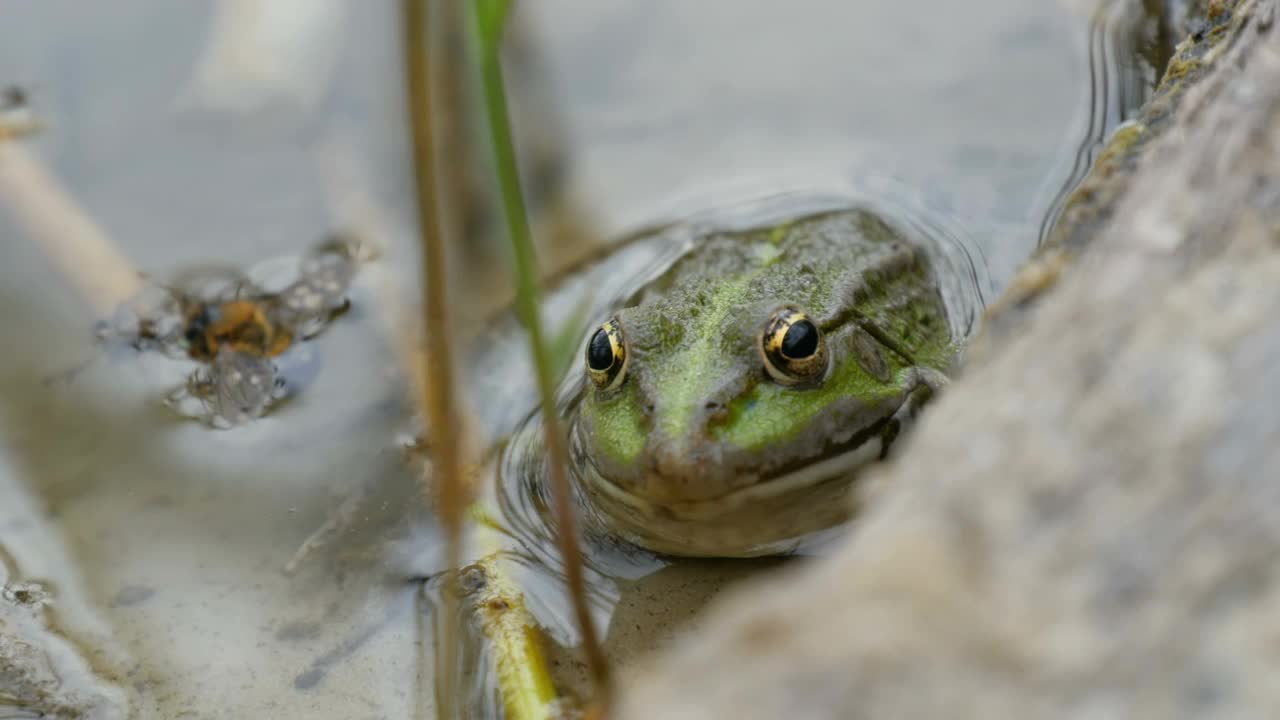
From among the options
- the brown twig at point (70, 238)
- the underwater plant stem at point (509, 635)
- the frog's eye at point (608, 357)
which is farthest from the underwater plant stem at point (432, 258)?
the brown twig at point (70, 238)

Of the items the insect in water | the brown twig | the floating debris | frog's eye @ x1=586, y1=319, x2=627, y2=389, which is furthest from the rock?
the floating debris

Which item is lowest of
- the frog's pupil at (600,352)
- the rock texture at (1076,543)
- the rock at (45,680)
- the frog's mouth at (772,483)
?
the frog's mouth at (772,483)

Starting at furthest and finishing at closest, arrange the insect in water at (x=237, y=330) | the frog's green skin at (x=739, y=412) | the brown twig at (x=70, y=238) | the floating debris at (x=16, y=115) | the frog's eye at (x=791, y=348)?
the floating debris at (x=16, y=115)
the brown twig at (x=70, y=238)
the insect in water at (x=237, y=330)
the frog's eye at (x=791, y=348)
the frog's green skin at (x=739, y=412)

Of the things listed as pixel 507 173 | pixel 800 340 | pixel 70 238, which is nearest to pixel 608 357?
pixel 800 340

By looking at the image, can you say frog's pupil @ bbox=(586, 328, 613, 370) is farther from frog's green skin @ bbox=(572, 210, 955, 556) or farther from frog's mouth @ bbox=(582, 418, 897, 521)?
frog's mouth @ bbox=(582, 418, 897, 521)

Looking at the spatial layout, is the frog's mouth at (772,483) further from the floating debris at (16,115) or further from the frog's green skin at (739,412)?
the floating debris at (16,115)

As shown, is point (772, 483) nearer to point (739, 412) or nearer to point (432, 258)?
point (739, 412)
